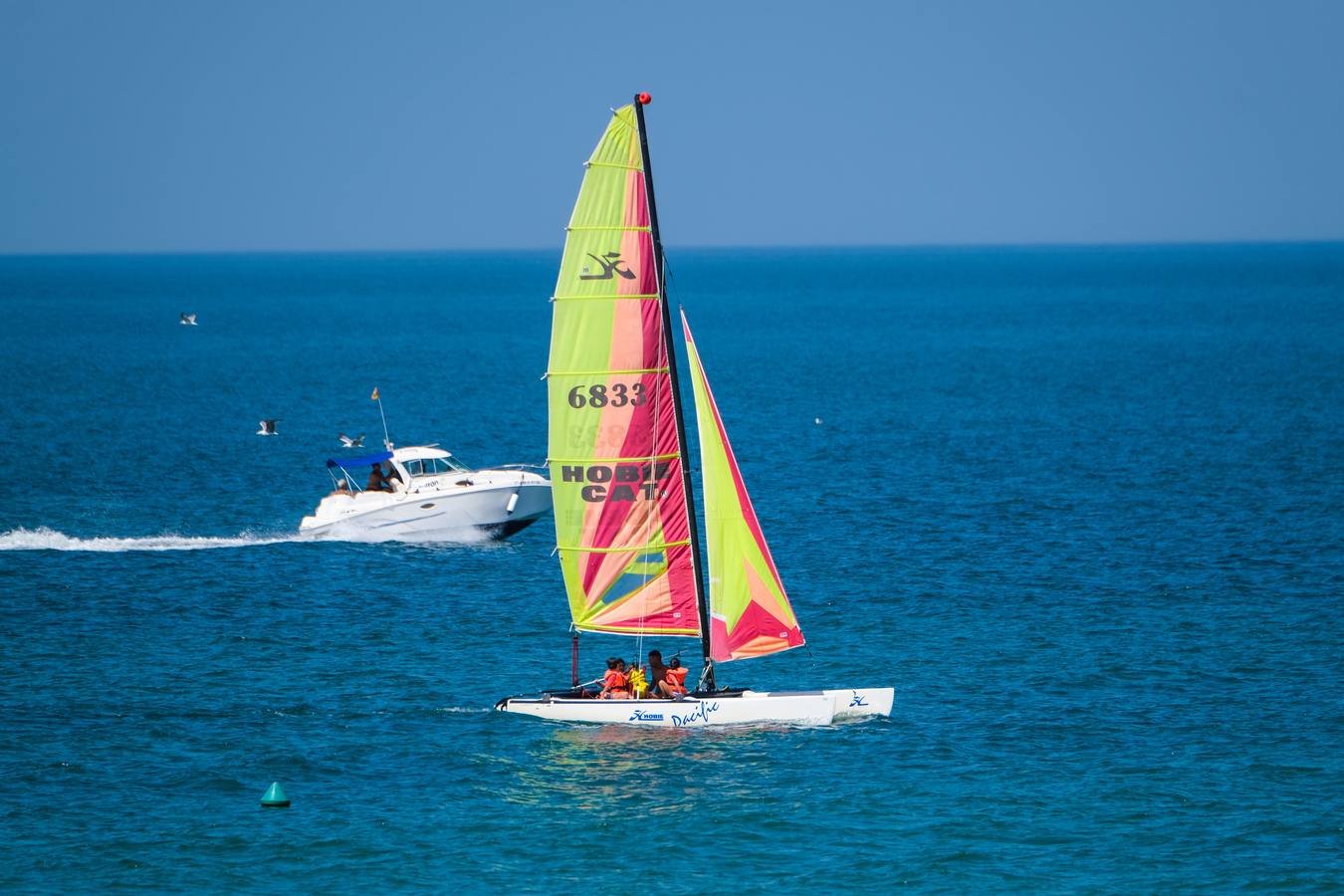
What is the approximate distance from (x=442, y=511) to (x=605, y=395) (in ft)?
88.8

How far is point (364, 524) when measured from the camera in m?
64.5

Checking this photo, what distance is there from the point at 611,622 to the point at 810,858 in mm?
9355

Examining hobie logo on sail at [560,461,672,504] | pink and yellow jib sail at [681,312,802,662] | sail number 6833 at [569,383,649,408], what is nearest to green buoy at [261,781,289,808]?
hobie logo on sail at [560,461,672,504]

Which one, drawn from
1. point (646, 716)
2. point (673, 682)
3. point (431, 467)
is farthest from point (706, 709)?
point (431, 467)

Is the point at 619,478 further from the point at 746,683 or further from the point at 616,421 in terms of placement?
the point at 746,683

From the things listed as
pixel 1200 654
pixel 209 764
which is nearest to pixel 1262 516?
pixel 1200 654

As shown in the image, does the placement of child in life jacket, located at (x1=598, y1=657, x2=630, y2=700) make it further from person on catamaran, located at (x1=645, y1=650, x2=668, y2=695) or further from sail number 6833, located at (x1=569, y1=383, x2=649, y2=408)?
sail number 6833, located at (x1=569, y1=383, x2=649, y2=408)

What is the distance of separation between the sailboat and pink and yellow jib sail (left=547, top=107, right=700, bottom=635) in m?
0.03

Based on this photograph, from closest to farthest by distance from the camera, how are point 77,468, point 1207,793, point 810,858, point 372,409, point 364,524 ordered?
point 810,858 < point 1207,793 < point 364,524 < point 77,468 < point 372,409

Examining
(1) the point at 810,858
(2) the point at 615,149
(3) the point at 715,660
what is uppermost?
(2) the point at 615,149

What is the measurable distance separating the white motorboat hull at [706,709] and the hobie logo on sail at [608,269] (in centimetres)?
953

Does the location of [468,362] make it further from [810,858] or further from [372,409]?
[810,858]

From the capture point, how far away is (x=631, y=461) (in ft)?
127

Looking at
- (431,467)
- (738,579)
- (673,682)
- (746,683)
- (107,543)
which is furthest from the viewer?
(431,467)
